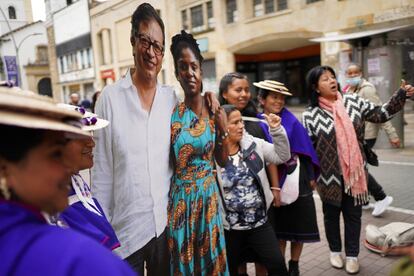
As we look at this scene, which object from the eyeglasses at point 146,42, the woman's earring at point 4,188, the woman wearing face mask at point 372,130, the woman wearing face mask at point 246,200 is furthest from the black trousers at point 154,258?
the woman wearing face mask at point 372,130

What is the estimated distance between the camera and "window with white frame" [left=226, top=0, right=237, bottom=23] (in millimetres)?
18312

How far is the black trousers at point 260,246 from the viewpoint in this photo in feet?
8.66

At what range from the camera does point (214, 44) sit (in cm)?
1933

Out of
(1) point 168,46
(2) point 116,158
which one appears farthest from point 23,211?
(1) point 168,46

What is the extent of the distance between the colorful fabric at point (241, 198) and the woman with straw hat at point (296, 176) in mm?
492

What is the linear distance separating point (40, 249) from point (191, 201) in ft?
4.61

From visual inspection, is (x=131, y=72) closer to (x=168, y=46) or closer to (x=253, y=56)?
(x=168, y=46)

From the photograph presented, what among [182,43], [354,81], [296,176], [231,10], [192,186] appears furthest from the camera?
[231,10]

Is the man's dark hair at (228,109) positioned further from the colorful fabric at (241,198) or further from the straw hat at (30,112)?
the straw hat at (30,112)

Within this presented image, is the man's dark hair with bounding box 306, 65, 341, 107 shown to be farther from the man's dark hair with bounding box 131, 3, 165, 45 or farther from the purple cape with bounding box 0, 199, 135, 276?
the purple cape with bounding box 0, 199, 135, 276

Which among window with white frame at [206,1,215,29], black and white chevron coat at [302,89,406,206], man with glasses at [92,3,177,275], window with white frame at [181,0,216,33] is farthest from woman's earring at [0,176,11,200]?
window with white frame at [206,1,215,29]

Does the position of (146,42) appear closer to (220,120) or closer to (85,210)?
(220,120)

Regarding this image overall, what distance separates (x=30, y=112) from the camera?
813mm

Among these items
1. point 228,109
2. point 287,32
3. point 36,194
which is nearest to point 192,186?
point 228,109
